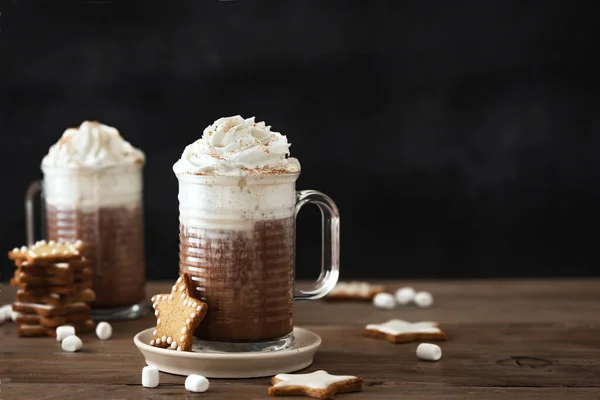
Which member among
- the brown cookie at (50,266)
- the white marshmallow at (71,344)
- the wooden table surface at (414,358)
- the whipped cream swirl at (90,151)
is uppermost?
the whipped cream swirl at (90,151)

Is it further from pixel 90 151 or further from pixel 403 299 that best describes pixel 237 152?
pixel 403 299

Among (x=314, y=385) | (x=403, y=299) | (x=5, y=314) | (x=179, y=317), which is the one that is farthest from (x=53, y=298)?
(x=403, y=299)

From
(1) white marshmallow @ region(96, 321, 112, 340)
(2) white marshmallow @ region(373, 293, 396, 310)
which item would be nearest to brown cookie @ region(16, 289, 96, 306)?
(1) white marshmallow @ region(96, 321, 112, 340)

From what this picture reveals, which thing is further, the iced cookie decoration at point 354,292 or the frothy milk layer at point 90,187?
the iced cookie decoration at point 354,292

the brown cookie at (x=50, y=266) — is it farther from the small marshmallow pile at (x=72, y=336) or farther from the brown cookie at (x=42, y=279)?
the small marshmallow pile at (x=72, y=336)

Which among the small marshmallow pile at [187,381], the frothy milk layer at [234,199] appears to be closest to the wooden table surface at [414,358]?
the small marshmallow pile at [187,381]

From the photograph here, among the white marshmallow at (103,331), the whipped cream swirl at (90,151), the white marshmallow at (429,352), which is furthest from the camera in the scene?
the whipped cream swirl at (90,151)

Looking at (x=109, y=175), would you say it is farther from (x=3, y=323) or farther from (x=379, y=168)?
(x=379, y=168)

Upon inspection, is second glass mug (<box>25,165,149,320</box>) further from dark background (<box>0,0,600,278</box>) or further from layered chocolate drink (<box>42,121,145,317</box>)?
dark background (<box>0,0,600,278</box>)
